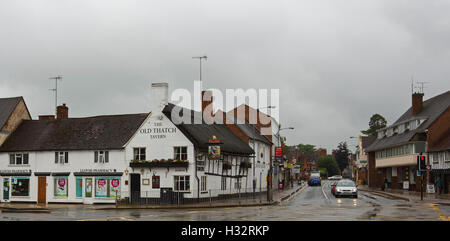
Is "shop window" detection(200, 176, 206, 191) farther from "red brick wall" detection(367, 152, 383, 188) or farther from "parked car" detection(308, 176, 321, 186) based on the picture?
"parked car" detection(308, 176, 321, 186)

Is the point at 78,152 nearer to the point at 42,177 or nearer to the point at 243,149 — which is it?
the point at 42,177

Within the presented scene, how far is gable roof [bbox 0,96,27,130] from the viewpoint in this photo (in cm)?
4840

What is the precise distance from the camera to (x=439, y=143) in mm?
55812

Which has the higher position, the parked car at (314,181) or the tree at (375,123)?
the tree at (375,123)

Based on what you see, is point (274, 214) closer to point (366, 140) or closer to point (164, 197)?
point (164, 197)

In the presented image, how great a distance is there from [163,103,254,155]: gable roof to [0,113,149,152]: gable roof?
4.09 m

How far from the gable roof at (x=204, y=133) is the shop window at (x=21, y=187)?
14.6 meters

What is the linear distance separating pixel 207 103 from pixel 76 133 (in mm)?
14827

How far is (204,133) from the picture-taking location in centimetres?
4484

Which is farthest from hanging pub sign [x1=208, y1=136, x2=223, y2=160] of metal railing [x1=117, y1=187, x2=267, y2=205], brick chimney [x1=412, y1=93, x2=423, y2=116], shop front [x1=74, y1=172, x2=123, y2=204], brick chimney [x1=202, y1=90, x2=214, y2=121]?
brick chimney [x1=412, y1=93, x2=423, y2=116]

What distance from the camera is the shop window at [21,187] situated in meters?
45.4

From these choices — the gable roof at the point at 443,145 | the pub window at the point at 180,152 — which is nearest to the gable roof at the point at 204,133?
the pub window at the point at 180,152

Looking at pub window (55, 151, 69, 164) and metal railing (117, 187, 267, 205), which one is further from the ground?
pub window (55, 151, 69, 164)

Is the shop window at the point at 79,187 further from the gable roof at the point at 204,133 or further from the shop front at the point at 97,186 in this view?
the gable roof at the point at 204,133
